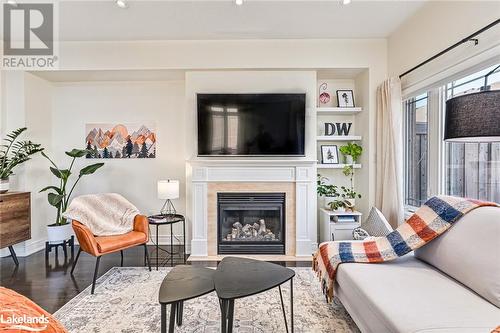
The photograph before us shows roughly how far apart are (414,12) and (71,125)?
480cm

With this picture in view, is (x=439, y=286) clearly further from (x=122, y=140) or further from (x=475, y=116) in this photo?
(x=122, y=140)

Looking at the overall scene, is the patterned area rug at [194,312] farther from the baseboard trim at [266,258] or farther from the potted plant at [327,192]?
the potted plant at [327,192]

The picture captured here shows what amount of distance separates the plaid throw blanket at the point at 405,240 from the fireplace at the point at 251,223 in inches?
55.9

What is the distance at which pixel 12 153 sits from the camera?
3.67 metres

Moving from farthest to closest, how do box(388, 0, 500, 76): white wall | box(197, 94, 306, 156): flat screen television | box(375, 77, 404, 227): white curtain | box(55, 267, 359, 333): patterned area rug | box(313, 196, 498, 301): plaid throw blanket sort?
box(197, 94, 306, 156): flat screen television
box(375, 77, 404, 227): white curtain
box(388, 0, 500, 76): white wall
box(55, 267, 359, 333): patterned area rug
box(313, 196, 498, 301): plaid throw blanket

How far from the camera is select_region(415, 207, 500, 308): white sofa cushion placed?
61.0 inches

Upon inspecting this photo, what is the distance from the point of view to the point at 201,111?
146 inches

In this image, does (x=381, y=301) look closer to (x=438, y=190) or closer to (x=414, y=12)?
(x=438, y=190)

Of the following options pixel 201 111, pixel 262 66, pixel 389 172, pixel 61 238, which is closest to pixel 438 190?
pixel 389 172

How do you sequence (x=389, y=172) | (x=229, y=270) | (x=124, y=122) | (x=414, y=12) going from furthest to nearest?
(x=124, y=122)
(x=389, y=172)
(x=414, y=12)
(x=229, y=270)

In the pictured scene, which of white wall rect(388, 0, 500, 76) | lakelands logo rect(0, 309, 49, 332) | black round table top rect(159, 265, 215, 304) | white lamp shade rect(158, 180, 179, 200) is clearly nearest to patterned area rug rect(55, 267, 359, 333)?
black round table top rect(159, 265, 215, 304)

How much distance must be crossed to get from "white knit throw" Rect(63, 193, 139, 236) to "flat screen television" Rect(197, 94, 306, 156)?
1320mm

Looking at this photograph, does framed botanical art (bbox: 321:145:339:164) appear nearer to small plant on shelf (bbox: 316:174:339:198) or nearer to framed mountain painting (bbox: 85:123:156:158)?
small plant on shelf (bbox: 316:174:339:198)

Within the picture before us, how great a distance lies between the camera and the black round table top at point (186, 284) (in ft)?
5.42
